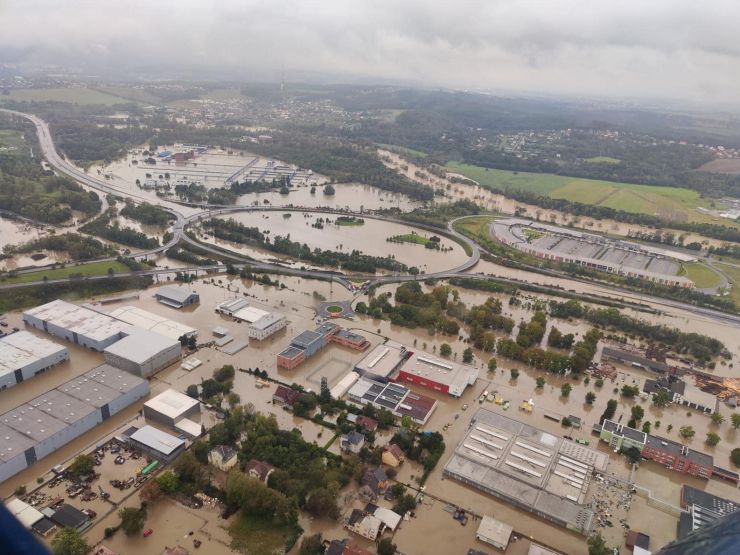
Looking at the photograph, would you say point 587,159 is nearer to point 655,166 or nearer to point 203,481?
point 655,166

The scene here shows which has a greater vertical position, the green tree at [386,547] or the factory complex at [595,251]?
the factory complex at [595,251]

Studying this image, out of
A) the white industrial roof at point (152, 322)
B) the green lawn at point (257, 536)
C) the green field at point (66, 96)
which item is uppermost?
the green field at point (66, 96)

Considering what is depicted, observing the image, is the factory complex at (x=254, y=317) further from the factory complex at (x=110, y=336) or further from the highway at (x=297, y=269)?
the highway at (x=297, y=269)

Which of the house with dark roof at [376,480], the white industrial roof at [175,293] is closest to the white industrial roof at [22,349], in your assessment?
the white industrial roof at [175,293]

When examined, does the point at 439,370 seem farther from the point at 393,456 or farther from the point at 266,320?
the point at 266,320

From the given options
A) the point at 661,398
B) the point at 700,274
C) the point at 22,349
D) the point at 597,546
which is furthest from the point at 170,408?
the point at 700,274
